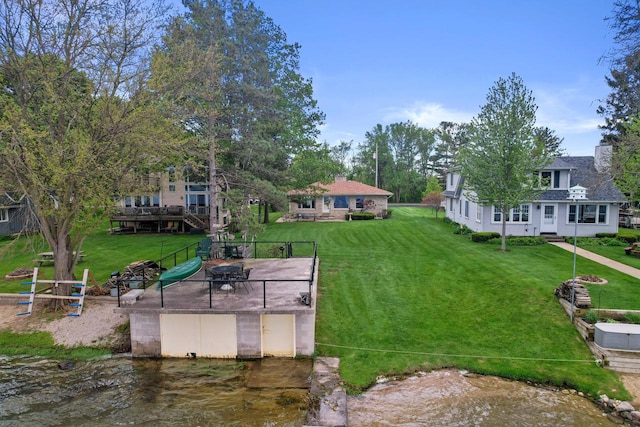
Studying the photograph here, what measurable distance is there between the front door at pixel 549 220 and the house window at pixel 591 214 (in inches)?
35.2

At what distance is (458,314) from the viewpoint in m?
12.4

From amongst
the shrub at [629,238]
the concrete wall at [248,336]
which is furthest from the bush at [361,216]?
the concrete wall at [248,336]

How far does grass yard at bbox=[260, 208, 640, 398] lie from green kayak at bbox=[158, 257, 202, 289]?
4582mm

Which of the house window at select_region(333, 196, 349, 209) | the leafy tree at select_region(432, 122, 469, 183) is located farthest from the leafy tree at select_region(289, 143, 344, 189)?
the leafy tree at select_region(432, 122, 469, 183)

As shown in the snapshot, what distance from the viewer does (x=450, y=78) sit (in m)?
28.0

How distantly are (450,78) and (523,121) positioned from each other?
935 cm

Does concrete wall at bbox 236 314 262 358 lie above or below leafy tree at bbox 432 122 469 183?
below

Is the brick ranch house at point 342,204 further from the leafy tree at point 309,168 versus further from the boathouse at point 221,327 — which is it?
the boathouse at point 221,327

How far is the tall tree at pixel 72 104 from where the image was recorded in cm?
1092

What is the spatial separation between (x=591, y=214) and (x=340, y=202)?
2036cm

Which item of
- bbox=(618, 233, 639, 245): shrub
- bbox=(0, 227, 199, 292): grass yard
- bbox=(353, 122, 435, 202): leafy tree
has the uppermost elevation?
bbox=(353, 122, 435, 202): leafy tree

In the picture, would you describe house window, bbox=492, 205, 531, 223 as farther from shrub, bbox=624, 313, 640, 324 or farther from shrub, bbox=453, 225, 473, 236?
shrub, bbox=624, 313, 640, 324

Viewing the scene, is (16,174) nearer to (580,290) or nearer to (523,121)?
(580,290)

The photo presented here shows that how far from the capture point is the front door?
23.8m
